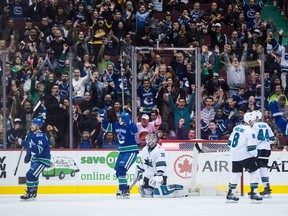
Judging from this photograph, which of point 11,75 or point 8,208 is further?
point 11,75

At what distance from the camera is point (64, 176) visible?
75.0 ft

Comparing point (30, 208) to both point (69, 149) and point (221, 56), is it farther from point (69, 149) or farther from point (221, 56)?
point (221, 56)

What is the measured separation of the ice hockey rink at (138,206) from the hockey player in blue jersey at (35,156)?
282mm

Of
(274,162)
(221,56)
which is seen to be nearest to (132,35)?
(221,56)

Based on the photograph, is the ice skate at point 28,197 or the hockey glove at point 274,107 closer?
the ice skate at point 28,197

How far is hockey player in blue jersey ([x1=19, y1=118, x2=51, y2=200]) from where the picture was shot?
20.2m

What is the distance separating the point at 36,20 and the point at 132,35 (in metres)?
2.26

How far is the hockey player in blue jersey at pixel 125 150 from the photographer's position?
67.4ft

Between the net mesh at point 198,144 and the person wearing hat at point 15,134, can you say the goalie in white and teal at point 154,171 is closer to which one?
the net mesh at point 198,144

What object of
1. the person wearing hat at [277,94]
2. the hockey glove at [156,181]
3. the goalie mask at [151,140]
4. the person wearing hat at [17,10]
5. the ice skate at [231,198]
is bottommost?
the ice skate at [231,198]

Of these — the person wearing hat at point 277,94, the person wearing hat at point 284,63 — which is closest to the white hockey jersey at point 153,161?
the person wearing hat at point 277,94

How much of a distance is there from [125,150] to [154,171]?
751 mm

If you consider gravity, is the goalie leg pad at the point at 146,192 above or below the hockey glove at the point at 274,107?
below

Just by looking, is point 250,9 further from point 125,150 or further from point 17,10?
point 125,150
